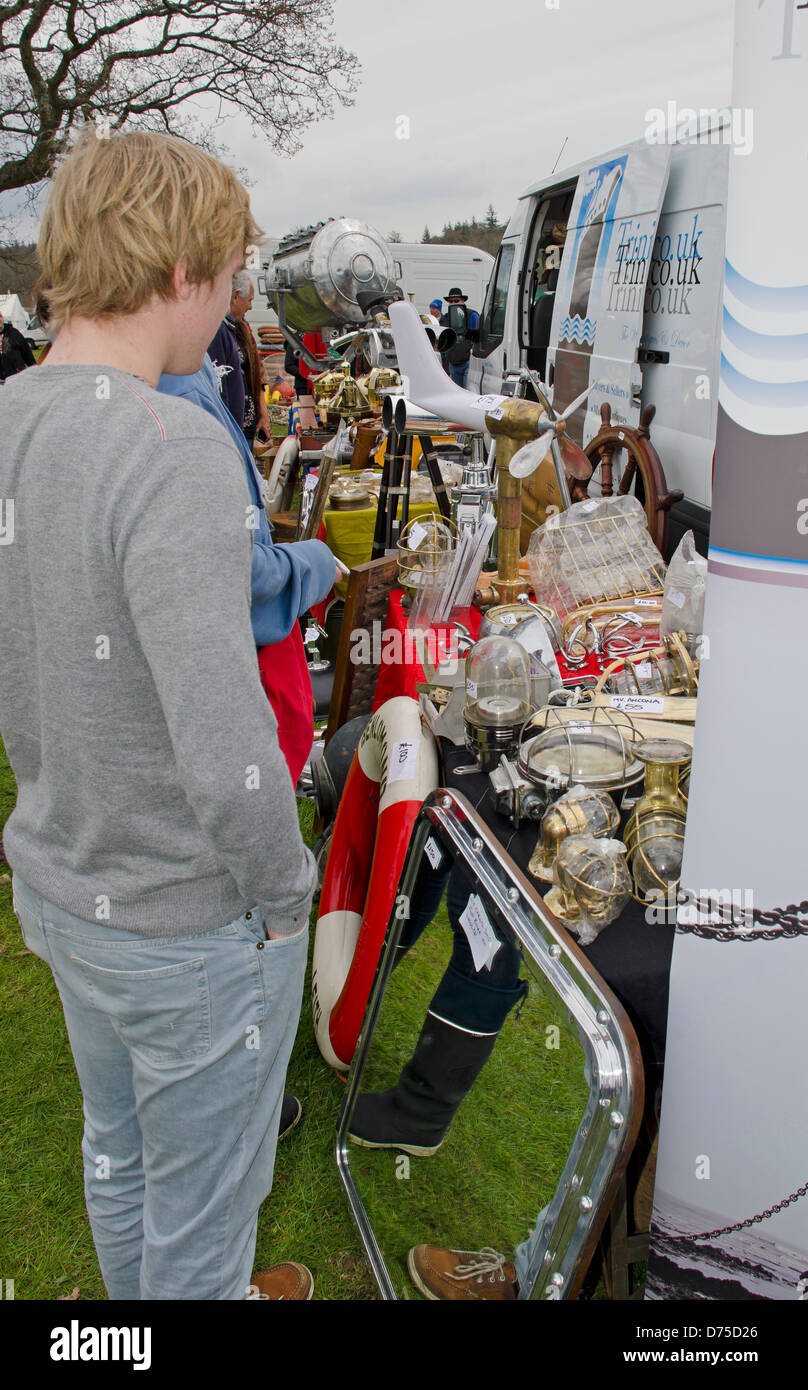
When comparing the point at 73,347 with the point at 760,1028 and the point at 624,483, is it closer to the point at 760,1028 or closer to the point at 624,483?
the point at 760,1028

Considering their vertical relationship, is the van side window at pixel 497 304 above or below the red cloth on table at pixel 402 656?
above

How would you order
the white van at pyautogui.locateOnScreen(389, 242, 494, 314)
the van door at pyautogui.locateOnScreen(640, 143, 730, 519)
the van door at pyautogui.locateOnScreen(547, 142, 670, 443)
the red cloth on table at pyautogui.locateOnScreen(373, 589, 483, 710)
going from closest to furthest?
the red cloth on table at pyautogui.locateOnScreen(373, 589, 483, 710) → the van door at pyautogui.locateOnScreen(640, 143, 730, 519) → the van door at pyautogui.locateOnScreen(547, 142, 670, 443) → the white van at pyautogui.locateOnScreen(389, 242, 494, 314)

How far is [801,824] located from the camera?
102cm

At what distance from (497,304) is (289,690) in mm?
7198

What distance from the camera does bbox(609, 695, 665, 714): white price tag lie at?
182cm

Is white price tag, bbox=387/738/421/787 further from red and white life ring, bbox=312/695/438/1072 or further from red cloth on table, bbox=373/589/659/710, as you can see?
red cloth on table, bbox=373/589/659/710

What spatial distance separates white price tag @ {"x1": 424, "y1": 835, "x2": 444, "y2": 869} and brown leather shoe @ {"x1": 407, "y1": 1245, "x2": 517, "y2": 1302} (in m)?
0.61

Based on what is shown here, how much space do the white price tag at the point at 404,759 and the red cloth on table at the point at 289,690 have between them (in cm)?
21

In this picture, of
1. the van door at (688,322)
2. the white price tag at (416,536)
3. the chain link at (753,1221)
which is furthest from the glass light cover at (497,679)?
the van door at (688,322)

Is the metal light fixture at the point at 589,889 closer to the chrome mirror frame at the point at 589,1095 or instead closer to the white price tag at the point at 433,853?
the chrome mirror frame at the point at 589,1095

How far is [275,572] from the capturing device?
5.22 feet

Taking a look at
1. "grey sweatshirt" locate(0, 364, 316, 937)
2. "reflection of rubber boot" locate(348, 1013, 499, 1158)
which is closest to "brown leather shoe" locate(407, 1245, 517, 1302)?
"reflection of rubber boot" locate(348, 1013, 499, 1158)

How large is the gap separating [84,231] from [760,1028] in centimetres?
121

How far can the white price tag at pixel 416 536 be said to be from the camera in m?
2.85
